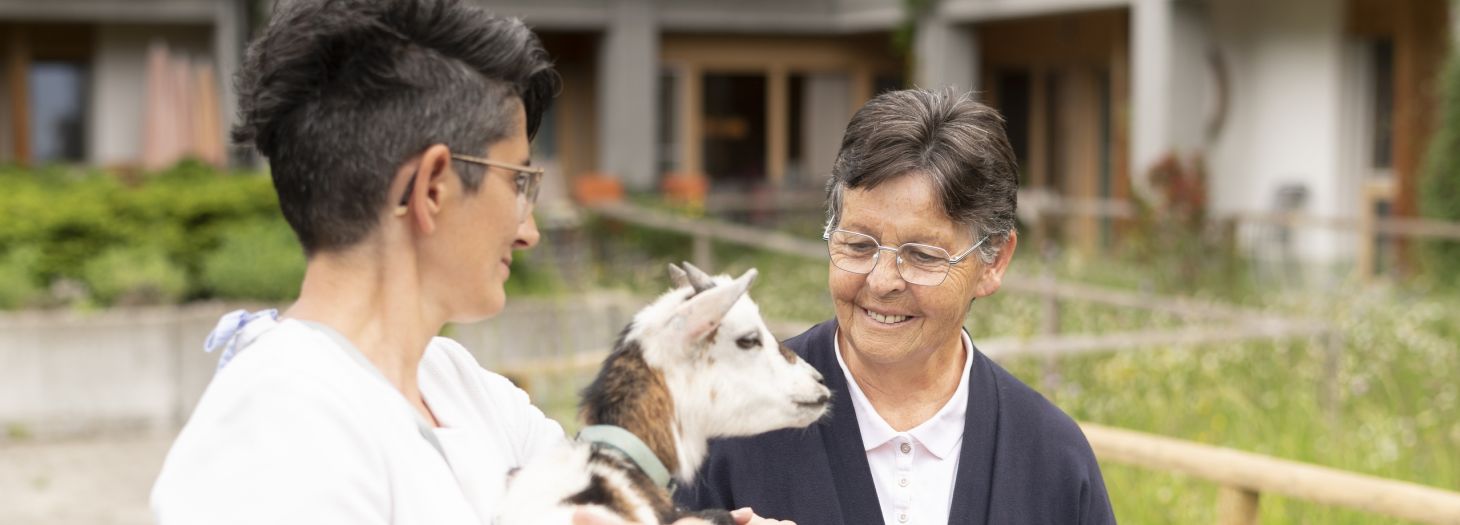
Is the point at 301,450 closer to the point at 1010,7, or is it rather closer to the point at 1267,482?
the point at 1267,482

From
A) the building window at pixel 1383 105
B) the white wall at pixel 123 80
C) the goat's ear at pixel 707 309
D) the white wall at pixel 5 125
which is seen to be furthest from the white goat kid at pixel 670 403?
the white wall at pixel 5 125

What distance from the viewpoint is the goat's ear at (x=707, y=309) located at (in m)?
2.26

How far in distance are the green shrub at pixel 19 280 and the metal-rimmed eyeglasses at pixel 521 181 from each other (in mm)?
9112

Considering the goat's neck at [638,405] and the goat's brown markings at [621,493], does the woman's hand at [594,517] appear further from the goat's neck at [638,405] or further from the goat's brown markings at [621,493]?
the goat's neck at [638,405]

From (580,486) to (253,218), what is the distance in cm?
1003

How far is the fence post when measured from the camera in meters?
4.29

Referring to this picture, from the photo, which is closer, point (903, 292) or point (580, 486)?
point (580, 486)

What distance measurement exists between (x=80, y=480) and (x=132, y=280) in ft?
6.54

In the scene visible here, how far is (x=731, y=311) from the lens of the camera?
2.47 metres

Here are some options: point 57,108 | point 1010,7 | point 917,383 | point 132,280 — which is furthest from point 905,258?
point 57,108

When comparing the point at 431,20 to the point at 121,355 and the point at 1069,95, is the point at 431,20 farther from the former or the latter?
the point at 1069,95

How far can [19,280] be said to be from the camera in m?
10.2

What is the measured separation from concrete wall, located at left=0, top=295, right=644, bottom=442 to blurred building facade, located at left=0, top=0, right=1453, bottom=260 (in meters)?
7.46

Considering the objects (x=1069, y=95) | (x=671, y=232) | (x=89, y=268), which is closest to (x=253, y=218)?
(x=89, y=268)
